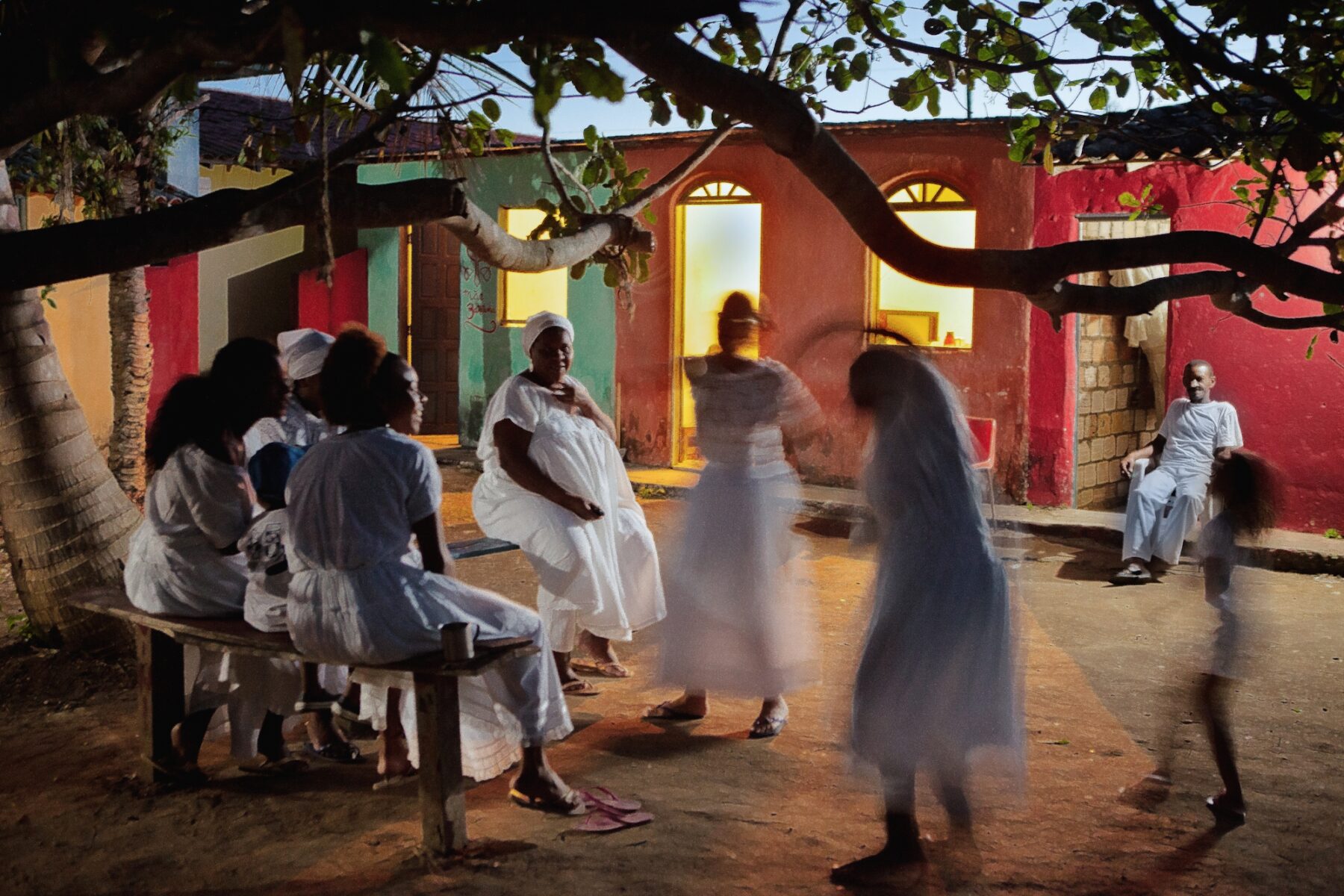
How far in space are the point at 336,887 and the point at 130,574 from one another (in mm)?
1606

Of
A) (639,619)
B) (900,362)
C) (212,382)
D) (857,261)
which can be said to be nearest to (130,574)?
(212,382)

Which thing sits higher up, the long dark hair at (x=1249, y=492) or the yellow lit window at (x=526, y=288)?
the yellow lit window at (x=526, y=288)

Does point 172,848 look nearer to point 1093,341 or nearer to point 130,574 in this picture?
point 130,574

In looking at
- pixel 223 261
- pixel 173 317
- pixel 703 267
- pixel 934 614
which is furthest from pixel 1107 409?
pixel 223 261

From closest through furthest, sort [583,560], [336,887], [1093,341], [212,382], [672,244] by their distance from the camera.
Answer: [336,887]
[212,382]
[583,560]
[1093,341]
[672,244]

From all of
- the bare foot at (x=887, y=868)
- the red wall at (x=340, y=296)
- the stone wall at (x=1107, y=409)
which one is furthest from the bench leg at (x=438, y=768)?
the red wall at (x=340, y=296)

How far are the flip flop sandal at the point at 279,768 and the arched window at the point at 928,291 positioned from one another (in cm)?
858

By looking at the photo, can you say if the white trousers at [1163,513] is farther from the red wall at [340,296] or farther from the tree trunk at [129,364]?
the red wall at [340,296]

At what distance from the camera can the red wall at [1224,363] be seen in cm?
1036

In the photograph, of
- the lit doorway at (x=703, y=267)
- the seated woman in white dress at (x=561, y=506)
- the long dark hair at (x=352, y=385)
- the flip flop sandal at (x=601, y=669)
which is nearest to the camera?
the long dark hair at (x=352, y=385)

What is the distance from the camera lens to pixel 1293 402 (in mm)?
10453

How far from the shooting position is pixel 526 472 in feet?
19.1

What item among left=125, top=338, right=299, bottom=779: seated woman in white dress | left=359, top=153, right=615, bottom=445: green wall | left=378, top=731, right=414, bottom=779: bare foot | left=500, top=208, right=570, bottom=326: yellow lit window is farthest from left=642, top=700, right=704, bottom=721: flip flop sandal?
left=500, top=208, right=570, bottom=326: yellow lit window

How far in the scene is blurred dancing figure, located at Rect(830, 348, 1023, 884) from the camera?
152 inches
